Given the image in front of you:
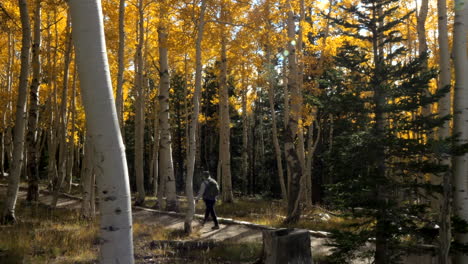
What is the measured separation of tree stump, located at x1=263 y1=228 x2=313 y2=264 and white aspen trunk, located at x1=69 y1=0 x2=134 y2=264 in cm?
265

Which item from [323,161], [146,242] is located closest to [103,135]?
[323,161]

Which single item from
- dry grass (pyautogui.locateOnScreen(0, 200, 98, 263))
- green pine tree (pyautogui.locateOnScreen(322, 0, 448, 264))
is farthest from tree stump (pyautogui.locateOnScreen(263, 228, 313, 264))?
dry grass (pyautogui.locateOnScreen(0, 200, 98, 263))

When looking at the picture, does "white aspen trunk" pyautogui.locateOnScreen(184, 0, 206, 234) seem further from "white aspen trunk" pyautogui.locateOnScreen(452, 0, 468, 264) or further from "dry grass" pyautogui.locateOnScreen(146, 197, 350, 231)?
"white aspen trunk" pyautogui.locateOnScreen(452, 0, 468, 264)

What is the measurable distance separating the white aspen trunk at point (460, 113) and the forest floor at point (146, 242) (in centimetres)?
228

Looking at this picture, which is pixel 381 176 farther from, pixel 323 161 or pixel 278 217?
pixel 278 217

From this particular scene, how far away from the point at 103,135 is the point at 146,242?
545 cm

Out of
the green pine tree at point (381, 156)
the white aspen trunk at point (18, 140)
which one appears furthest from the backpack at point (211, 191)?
the green pine tree at point (381, 156)

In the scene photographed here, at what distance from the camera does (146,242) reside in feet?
25.6

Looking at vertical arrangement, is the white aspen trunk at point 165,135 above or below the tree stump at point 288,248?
above

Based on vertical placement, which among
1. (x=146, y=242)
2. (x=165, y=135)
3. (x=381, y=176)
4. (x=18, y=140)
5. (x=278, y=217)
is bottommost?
(x=278, y=217)

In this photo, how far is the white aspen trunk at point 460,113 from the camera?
627 cm

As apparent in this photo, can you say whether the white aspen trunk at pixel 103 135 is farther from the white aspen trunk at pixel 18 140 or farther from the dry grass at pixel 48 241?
A: the white aspen trunk at pixel 18 140

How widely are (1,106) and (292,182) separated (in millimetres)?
15977

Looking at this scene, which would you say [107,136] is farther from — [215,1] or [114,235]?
[215,1]
